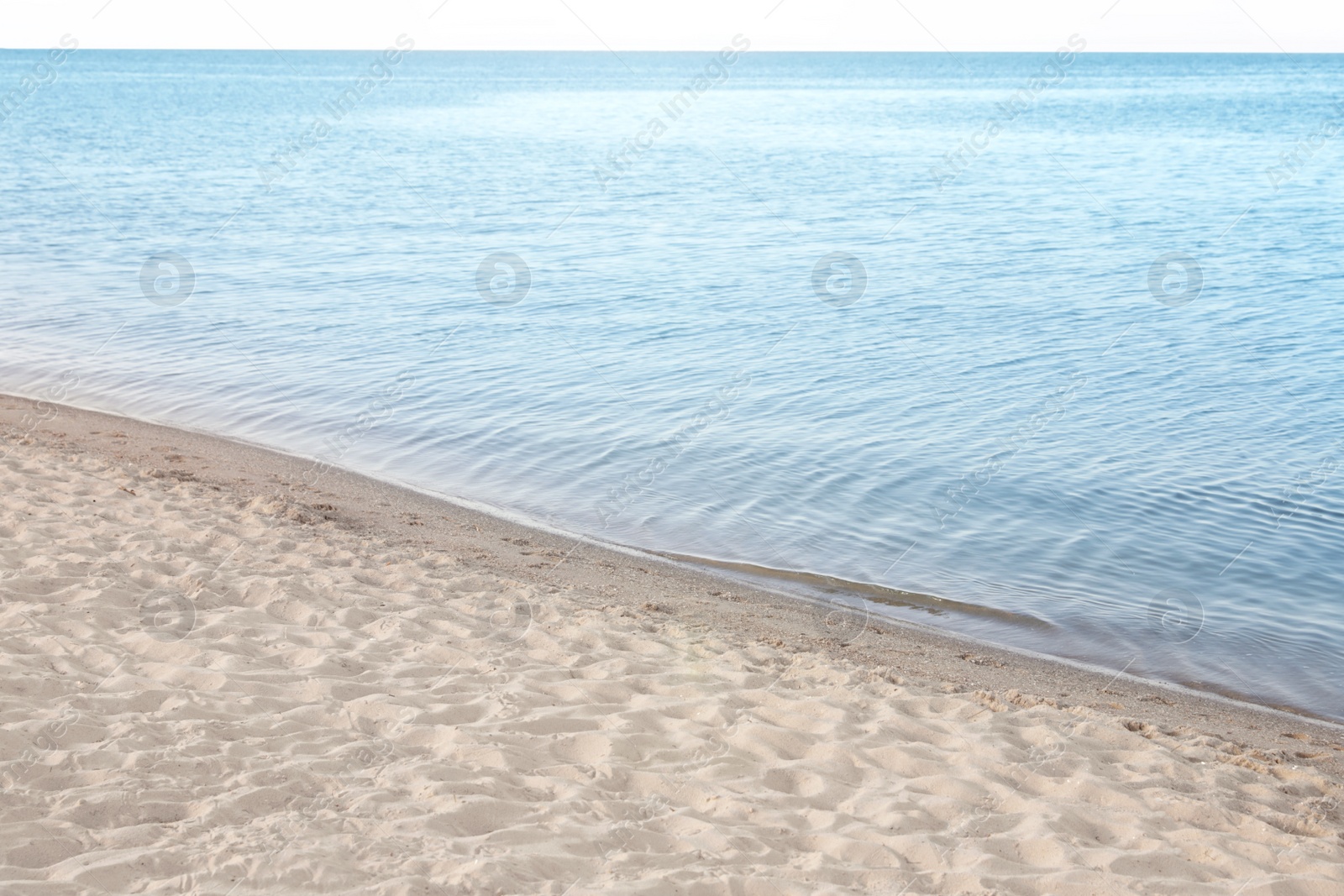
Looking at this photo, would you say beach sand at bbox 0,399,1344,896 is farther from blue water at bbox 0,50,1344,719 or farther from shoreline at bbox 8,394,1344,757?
blue water at bbox 0,50,1344,719

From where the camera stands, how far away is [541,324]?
642 inches

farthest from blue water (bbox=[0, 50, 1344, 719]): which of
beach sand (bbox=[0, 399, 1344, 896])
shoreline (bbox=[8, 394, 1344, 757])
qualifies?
beach sand (bbox=[0, 399, 1344, 896])

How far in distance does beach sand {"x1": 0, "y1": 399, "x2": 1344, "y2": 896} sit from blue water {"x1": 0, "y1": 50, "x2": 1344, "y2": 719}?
5.45 ft

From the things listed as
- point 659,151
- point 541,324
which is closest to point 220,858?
point 541,324

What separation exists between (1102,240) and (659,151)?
74.3 ft

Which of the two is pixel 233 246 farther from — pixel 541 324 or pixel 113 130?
pixel 113 130

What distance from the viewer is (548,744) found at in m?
4.57

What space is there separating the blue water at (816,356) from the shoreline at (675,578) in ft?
1.05

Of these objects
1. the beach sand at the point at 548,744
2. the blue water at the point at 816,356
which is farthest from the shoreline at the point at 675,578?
the blue water at the point at 816,356

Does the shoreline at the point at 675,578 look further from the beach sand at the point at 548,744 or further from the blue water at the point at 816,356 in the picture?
the blue water at the point at 816,356

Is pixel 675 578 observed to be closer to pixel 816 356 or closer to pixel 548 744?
pixel 548 744

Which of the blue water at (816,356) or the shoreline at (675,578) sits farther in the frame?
the blue water at (816,356)

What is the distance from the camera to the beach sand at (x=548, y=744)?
368 cm

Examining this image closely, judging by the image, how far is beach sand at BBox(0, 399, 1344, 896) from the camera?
368 centimetres
